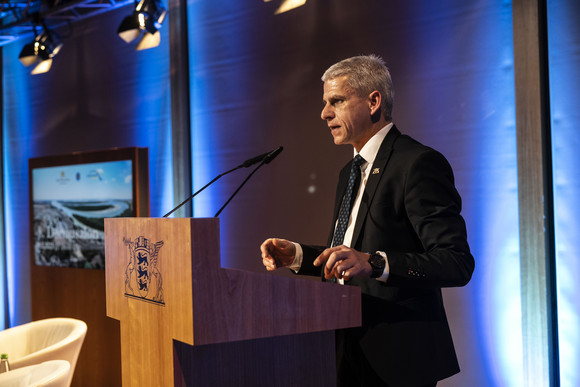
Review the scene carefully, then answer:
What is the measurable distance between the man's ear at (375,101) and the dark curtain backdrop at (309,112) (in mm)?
1335

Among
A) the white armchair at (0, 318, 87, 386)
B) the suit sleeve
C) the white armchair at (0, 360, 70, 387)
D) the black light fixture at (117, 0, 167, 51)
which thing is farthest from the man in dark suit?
the black light fixture at (117, 0, 167, 51)

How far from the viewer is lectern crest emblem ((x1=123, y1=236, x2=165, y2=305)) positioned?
1.56 meters

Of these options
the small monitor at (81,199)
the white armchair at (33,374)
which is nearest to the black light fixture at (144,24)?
the small monitor at (81,199)

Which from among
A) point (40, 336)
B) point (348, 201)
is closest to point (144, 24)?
point (40, 336)

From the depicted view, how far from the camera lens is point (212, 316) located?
139cm

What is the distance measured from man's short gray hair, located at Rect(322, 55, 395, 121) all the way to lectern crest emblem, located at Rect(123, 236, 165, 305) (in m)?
0.91

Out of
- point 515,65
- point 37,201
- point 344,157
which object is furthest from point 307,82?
point 37,201

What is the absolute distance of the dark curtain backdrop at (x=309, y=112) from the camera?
10.1 ft

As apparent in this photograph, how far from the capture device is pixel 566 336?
2873 mm

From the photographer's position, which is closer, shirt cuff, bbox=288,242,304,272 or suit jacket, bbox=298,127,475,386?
suit jacket, bbox=298,127,475,386

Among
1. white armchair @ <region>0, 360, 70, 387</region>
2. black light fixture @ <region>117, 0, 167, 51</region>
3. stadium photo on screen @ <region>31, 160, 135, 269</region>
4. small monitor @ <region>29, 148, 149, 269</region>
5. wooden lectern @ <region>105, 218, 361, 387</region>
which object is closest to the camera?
wooden lectern @ <region>105, 218, 361, 387</region>

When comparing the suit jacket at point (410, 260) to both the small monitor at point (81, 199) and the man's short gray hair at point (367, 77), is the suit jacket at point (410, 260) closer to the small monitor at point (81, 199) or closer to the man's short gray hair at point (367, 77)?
the man's short gray hair at point (367, 77)

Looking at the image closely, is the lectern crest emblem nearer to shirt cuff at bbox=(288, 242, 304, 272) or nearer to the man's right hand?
the man's right hand

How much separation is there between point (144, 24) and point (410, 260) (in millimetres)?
3070
